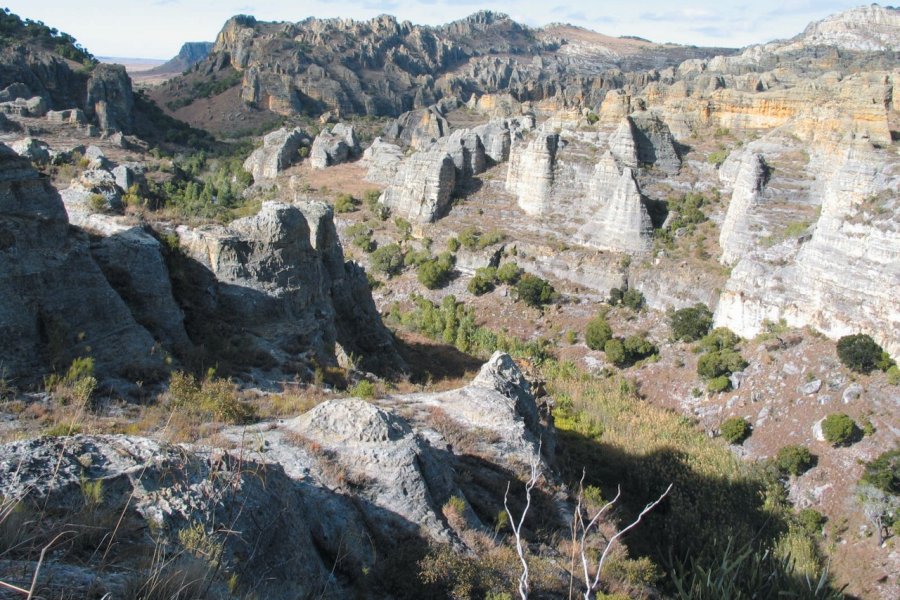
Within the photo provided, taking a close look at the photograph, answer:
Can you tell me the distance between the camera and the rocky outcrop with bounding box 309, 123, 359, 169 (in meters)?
41.3

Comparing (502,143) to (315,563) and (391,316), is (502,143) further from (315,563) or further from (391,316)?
(315,563)

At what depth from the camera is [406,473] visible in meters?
6.93

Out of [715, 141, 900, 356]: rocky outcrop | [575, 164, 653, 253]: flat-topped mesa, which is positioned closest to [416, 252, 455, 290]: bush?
[575, 164, 653, 253]: flat-topped mesa

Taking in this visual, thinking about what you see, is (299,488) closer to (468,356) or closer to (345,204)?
(468,356)

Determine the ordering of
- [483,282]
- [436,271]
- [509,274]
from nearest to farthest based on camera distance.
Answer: [509,274], [483,282], [436,271]

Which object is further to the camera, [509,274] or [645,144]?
[645,144]

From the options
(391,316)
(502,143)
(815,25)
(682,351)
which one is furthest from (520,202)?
(815,25)

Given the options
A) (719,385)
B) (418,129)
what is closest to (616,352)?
(719,385)

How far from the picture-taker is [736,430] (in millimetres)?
17906

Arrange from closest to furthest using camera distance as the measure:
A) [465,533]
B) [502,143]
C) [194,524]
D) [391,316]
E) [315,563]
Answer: [194,524]
[315,563]
[465,533]
[391,316]
[502,143]

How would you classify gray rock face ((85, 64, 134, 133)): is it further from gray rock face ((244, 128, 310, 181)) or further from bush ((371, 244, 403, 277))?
bush ((371, 244, 403, 277))

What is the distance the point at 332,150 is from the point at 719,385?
29.7 m

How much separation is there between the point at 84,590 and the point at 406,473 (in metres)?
4.05

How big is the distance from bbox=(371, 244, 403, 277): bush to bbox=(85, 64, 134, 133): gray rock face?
83.6 feet
